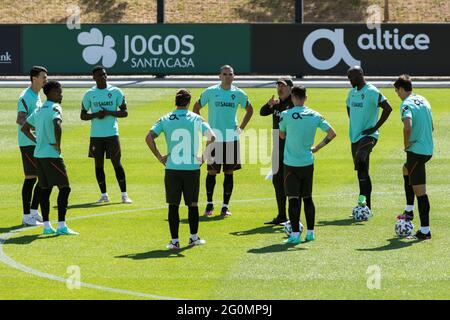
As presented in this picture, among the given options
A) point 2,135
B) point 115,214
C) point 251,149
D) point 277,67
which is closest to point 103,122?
point 115,214

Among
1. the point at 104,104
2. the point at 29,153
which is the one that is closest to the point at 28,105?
the point at 29,153

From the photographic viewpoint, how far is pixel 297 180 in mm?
15312

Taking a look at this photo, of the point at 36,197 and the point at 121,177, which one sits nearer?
the point at 36,197

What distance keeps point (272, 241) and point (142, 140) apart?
11412 millimetres

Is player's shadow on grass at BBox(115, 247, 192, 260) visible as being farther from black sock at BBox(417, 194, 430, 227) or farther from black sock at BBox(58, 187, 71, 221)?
black sock at BBox(417, 194, 430, 227)

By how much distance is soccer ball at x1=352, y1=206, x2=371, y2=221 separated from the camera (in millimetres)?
17328

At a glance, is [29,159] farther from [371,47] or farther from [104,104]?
[371,47]

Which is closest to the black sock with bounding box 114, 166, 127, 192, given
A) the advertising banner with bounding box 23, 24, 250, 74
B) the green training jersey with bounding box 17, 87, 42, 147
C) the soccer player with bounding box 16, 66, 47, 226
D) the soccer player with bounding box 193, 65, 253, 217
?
the soccer player with bounding box 193, 65, 253, 217

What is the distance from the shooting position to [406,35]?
1606 inches

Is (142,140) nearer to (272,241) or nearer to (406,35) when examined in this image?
(272,241)

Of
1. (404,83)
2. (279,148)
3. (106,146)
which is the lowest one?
(106,146)

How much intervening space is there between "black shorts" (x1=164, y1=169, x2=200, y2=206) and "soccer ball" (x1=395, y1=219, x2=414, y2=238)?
Answer: 3.23 meters

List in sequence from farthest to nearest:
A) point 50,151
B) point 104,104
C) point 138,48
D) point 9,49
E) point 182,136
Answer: point 138,48, point 9,49, point 104,104, point 50,151, point 182,136

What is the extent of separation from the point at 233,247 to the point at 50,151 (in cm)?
312
